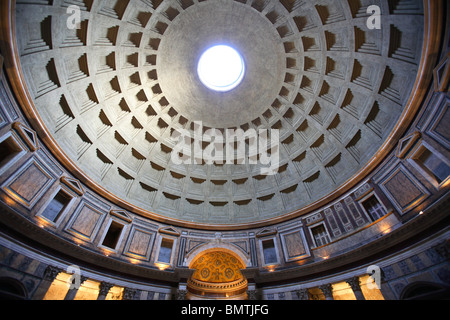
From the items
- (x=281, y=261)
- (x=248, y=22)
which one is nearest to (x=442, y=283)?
(x=281, y=261)

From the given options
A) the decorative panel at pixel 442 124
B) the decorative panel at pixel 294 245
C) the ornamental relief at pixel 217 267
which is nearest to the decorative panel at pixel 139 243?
the ornamental relief at pixel 217 267

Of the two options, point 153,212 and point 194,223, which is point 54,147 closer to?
point 153,212

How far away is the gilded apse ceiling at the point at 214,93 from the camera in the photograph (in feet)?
46.0

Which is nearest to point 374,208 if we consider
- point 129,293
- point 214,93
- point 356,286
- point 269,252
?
point 356,286

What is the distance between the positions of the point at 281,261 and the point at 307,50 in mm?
17768

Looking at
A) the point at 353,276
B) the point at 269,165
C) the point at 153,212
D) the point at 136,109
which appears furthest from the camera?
the point at 269,165

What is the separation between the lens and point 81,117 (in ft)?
55.0

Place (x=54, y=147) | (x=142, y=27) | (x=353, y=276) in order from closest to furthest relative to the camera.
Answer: (x=353, y=276) < (x=54, y=147) < (x=142, y=27)

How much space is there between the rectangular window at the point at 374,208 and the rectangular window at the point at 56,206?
2072 cm

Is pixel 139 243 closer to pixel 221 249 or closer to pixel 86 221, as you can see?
pixel 86 221

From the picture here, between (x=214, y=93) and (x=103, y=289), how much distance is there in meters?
19.3

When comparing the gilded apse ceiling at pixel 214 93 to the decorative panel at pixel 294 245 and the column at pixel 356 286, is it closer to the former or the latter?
the decorative panel at pixel 294 245

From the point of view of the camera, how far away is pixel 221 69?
2470cm

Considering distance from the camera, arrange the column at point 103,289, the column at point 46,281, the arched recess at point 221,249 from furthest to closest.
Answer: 1. the arched recess at point 221,249
2. the column at point 103,289
3. the column at point 46,281
